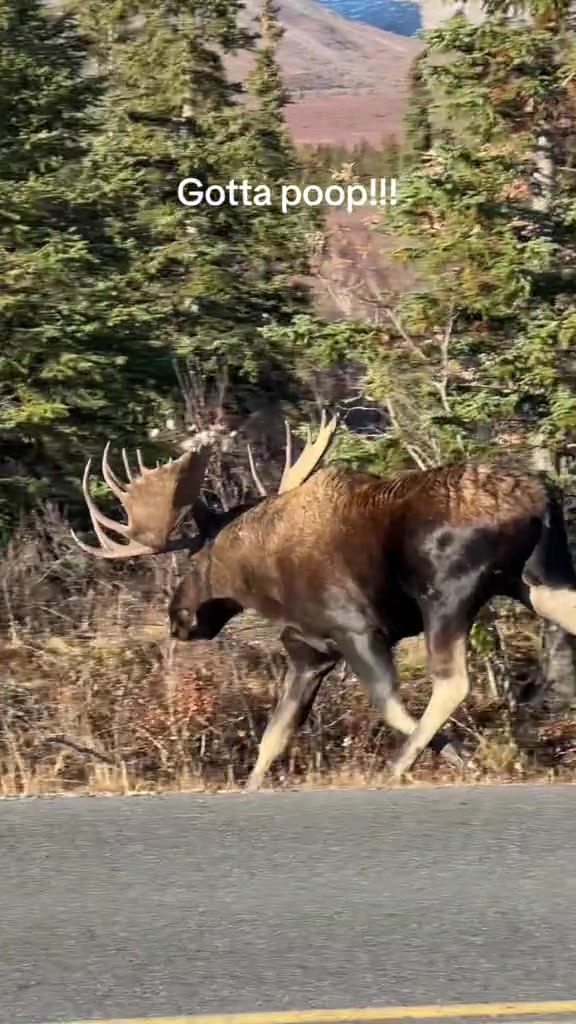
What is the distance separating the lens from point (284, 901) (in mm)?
6289

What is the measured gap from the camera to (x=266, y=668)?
427 inches

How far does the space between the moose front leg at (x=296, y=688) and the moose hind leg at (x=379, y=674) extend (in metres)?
0.37

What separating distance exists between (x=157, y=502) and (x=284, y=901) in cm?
359

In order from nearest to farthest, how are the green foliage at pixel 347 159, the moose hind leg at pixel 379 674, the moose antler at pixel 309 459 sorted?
the moose hind leg at pixel 379 674
the moose antler at pixel 309 459
the green foliage at pixel 347 159

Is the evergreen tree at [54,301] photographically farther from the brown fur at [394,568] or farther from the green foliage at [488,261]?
the brown fur at [394,568]

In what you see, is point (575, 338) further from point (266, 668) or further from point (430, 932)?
point (430, 932)

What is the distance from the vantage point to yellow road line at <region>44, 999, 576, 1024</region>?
514 cm

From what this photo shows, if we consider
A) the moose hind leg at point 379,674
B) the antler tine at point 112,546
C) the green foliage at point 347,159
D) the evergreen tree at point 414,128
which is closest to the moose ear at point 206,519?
the antler tine at point 112,546

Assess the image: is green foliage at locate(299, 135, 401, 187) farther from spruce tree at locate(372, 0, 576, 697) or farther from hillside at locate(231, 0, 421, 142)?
hillside at locate(231, 0, 421, 142)

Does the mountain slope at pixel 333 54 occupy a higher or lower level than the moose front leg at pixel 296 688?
higher

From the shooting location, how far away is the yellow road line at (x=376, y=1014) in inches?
202

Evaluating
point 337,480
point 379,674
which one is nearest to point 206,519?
point 337,480

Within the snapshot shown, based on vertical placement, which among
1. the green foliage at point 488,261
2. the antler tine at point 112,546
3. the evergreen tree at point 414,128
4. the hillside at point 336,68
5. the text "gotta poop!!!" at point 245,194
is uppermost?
the hillside at point 336,68

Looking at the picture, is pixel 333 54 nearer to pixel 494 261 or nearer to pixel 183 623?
pixel 494 261
